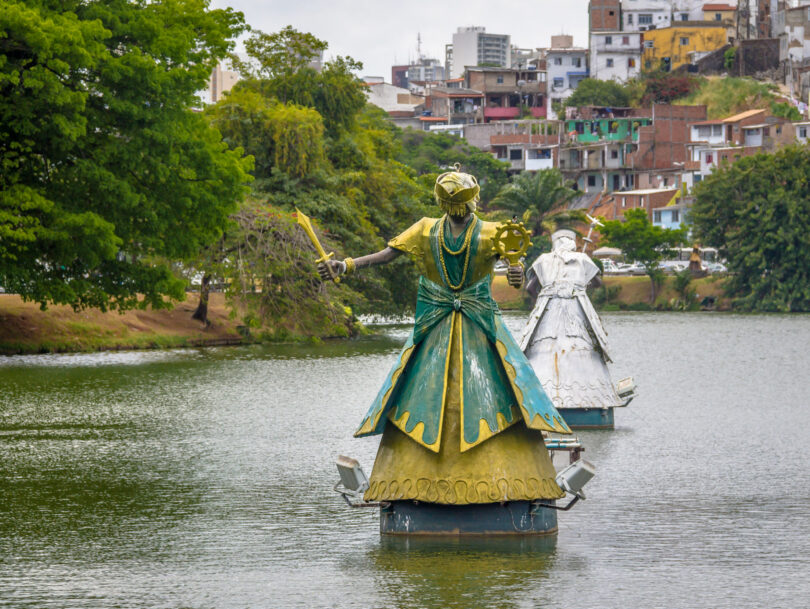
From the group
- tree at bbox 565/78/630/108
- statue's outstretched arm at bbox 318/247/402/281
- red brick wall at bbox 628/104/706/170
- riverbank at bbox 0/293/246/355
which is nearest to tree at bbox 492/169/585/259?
red brick wall at bbox 628/104/706/170

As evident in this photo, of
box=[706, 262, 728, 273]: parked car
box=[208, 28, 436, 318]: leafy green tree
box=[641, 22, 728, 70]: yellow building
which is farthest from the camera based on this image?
box=[641, 22, 728, 70]: yellow building

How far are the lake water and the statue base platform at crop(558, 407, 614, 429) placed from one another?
245mm

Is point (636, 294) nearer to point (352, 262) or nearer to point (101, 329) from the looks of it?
point (101, 329)

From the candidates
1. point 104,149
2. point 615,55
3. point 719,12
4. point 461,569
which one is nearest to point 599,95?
point 615,55

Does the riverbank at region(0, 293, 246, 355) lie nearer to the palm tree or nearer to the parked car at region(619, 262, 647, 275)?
the palm tree

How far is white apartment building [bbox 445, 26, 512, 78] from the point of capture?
7047 inches

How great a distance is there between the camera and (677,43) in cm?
14200

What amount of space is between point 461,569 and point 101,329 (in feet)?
105

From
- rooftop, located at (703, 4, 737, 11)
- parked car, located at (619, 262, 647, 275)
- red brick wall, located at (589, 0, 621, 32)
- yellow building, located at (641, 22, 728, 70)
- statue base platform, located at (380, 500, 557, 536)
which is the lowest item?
parked car, located at (619, 262, 647, 275)

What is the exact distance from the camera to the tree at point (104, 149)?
2872cm

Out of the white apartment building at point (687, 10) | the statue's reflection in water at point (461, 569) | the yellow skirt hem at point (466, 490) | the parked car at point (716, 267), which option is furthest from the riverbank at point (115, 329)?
the white apartment building at point (687, 10)

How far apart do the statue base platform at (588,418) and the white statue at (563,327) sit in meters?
0.66

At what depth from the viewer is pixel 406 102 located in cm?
16025

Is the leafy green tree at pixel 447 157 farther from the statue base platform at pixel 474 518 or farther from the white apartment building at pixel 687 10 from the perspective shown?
the statue base platform at pixel 474 518
